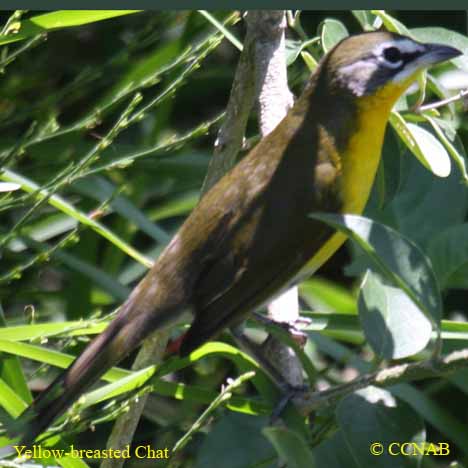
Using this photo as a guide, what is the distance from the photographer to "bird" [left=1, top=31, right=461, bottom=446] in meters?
2.44

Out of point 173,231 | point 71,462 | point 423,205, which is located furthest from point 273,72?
point 173,231

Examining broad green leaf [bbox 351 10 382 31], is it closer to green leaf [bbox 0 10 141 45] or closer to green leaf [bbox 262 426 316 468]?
green leaf [bbox 0 10 141 45]

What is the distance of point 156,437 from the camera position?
3.37m

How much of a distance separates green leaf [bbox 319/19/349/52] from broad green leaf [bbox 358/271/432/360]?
0.71m

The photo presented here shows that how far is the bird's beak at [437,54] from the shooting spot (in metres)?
2.36

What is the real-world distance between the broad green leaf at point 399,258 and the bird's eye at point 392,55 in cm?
82

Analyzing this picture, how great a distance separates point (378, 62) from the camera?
249 cm

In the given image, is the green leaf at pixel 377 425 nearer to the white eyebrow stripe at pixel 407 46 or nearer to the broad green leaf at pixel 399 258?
the broad green leaf at pixel 399 258

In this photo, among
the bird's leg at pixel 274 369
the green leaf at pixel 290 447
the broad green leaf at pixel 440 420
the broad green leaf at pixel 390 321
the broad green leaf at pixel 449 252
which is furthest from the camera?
the broad green leaf at pixel 440 420

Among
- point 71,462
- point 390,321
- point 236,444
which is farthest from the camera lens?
point 71,462

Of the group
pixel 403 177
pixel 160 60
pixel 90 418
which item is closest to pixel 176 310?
pixel 90 418

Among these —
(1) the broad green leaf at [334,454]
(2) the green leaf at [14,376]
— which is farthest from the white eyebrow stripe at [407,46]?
(2) the green leaf at [14,376]

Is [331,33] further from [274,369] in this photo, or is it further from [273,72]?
[274,369]

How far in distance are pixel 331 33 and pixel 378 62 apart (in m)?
0.13
